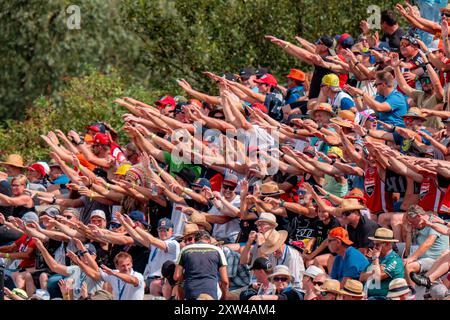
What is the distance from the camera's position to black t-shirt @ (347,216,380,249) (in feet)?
63.0

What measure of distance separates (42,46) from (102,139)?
13.3 m

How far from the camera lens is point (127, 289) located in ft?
64.1

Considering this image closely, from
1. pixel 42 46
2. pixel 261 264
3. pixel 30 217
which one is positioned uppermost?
pixel 261 264

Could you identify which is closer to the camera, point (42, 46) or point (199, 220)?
point (199, 220)

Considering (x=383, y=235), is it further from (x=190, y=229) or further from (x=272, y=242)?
(x=190, y=229)

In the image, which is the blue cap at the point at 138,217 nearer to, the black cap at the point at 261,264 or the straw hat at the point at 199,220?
the straw hat at the point at 199,220

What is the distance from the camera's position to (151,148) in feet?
77.4

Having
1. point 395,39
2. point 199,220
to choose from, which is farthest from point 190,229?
point 395,39

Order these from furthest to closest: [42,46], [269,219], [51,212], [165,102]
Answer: [42,46] → [165,102] → [51,212] → [269,219]

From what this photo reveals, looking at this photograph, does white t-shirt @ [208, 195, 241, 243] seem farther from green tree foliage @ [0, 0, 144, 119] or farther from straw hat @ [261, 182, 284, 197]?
green tree foliage @ [0, 0, 144, 119]

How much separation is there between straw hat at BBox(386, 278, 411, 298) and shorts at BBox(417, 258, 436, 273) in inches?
48.7

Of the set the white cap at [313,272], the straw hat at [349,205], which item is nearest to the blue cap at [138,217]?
the straw hat at [349,205]

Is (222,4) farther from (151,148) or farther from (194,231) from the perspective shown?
(194,231)

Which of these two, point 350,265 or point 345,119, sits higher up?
point 345,119
